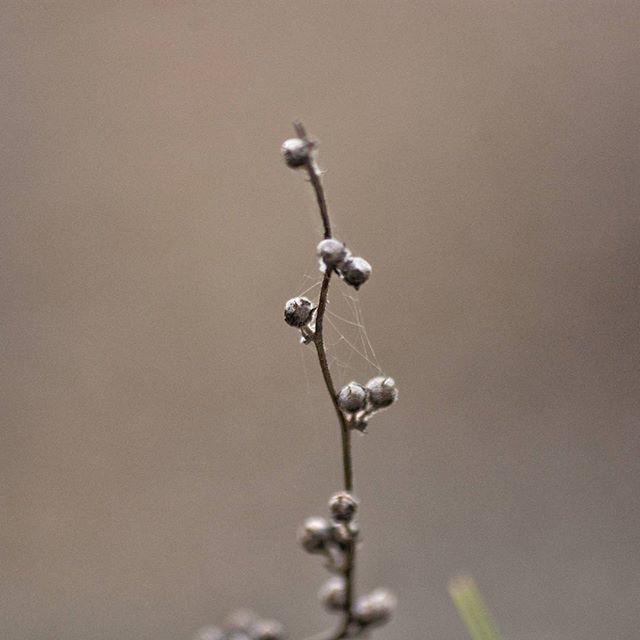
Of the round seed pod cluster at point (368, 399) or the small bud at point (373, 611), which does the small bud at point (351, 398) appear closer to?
the round seed pod cluster at point (368, 399)

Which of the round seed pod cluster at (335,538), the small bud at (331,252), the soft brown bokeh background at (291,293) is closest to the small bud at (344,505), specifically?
the round seed pod cluster at (335,538)

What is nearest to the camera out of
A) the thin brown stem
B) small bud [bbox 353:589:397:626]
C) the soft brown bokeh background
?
the thin brown stem

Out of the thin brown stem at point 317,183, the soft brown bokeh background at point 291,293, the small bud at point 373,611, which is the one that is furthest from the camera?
the soft brown bokeh background at point 291,293

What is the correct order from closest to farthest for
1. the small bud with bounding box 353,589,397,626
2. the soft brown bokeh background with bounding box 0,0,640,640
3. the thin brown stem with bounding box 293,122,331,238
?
the thin brown stem with bounding box 293,122,331,238 → the small bud with bounding box 353,589,397,626 → the soft brown bokeh background with bounding box 0,0,640,640

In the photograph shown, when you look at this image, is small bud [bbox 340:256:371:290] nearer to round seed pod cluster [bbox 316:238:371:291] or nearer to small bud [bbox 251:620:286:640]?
round seed pod cluster [bbox 316:238:371:291]

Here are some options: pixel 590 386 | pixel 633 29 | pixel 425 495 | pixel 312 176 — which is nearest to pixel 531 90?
pixel 633 29

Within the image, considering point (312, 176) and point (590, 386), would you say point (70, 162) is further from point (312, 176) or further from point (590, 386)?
point (312, 176)

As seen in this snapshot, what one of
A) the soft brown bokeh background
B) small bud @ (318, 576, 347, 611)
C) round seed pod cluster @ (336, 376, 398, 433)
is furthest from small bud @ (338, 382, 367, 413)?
the soft brown bokeh background
